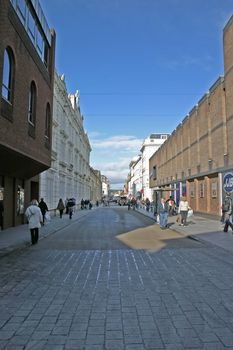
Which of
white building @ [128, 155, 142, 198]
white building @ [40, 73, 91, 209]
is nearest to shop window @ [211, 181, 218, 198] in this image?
white building @ [40, 73, 91, 209]

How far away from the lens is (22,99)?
15750 mm

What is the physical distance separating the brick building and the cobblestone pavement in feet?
22.3

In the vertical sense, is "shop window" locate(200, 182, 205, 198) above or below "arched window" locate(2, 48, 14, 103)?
below

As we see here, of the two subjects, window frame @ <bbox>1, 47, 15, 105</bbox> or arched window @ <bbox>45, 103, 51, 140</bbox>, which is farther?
arched window @ <bbox>45, 103, 51, 140</bbox>

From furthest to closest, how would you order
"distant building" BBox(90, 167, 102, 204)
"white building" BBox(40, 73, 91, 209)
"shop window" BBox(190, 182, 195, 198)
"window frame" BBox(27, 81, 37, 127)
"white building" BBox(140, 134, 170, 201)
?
1. "white building" BBox(140, 134, 170, 201)
2. "distant building" BBox(90, 167, 102, 204)
3. "shop window" BBox(190, 182, 195, 198)
4. "white building" BBox(40, 73, 91, 209)
5. "window frame" BBox(27, 81, 37, 127)

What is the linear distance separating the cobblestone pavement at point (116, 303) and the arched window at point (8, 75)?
648cm

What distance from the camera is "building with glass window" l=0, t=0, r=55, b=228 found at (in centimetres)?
1373

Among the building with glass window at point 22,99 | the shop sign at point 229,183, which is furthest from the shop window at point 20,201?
the shop sign at point 229,183

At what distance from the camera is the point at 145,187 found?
291 ft

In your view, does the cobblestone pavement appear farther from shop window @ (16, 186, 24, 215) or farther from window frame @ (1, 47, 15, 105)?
shop window @ (16, 186, 24, 215)

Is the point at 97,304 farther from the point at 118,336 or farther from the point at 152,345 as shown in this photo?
the point at 152,345

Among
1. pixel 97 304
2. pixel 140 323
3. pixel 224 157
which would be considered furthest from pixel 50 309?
pixel 224 157

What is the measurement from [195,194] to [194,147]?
4.17 metres

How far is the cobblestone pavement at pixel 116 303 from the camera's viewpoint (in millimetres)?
4379
